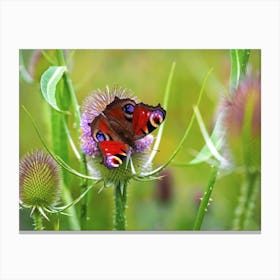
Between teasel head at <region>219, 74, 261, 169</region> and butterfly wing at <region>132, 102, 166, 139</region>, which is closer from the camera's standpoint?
butterfly wing at <region>132, 102, 166, 139</region>

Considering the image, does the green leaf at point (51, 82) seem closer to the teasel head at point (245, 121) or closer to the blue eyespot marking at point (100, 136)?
the blue eyespot marking at point (100, 136)

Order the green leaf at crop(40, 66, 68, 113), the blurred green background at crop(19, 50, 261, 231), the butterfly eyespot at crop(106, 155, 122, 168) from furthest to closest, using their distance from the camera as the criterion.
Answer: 1. the blurred green background at crop(19, 50, 261, 231)
2. the green leaf at crop(40, 66, 68, 113)
3. the butterfly eyespot at crop(106, 155, 122, 168)

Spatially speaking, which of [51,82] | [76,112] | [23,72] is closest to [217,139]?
[76,112]

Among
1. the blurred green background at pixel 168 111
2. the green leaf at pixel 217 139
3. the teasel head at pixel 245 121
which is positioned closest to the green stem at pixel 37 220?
the blurred green background at pixel 168 111

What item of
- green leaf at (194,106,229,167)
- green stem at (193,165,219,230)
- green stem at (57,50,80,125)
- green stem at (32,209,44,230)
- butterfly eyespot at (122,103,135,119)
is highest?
green stem at (57,50,80,125)

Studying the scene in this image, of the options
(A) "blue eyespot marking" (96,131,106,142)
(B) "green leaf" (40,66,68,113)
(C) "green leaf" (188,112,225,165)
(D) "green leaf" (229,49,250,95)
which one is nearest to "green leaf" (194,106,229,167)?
(C) "green leaf" (188,112,225,165)

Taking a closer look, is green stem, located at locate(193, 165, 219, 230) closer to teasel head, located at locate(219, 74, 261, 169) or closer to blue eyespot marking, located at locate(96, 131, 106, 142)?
teasel head, located at locate(219, 74, 261, 169)

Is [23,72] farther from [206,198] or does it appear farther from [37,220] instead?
[206,198]

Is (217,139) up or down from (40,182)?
up

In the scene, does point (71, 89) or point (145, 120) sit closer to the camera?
point (145, 120)
